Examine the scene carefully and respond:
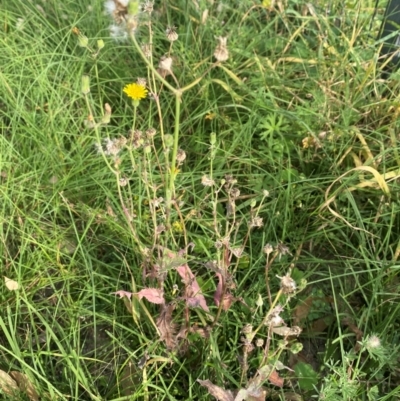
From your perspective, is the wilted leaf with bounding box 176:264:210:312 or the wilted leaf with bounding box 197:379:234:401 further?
the wilted leaf with bounding box 176:264:210:312

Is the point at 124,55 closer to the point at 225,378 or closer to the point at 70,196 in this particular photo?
the point at 70,196

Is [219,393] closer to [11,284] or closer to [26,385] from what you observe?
[26,385]

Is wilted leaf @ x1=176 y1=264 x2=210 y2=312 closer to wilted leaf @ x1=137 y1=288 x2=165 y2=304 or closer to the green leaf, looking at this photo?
wilted leaf @ x1=137 y1=288 x2=165 y2=304

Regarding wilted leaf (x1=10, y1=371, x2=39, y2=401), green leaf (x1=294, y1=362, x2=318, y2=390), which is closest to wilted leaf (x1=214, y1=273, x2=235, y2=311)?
green leaf (x1=294, y1=362, x2=318, y2=390)

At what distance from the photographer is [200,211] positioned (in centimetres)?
141

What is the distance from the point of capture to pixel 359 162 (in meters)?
Answer: 1.49

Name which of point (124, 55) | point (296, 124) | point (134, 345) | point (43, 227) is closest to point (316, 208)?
point (296, 124)

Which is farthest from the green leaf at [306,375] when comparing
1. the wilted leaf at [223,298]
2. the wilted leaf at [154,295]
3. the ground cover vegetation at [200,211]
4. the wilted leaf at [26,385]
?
the wilted leaf at [26,385]

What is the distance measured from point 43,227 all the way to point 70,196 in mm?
114

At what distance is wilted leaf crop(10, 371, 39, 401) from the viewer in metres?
1.12

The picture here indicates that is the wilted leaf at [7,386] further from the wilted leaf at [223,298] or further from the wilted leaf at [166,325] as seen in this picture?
the wilted leaf at [223,298]

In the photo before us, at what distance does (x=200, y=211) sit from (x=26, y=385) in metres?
0.59

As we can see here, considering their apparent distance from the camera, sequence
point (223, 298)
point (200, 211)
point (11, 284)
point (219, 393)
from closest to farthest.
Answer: point (219, 393), point (223, 298), point (11, 284), point (200, 211)

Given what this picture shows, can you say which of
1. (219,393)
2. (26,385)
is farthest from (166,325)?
(26,385)
